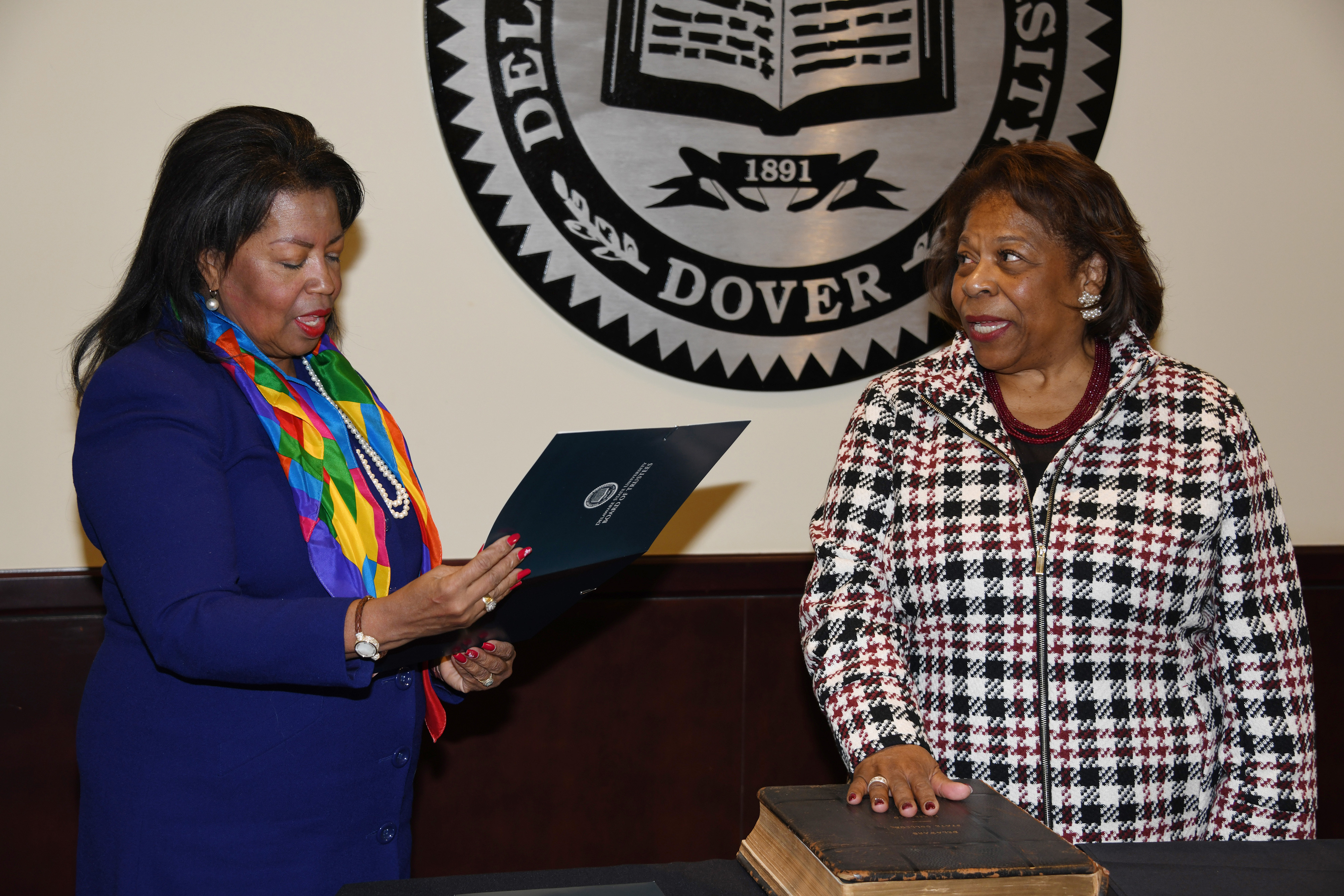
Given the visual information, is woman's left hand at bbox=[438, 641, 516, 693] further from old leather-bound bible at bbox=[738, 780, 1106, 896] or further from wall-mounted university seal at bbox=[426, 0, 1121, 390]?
wall-mounted university seal at bbox=[426, 0, 1121, 390]

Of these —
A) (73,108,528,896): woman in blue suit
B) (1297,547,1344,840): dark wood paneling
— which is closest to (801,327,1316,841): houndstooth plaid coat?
(73,108,528,896): woman in blue suit

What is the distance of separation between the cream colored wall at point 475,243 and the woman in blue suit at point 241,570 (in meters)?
0.74

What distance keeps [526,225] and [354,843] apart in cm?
128

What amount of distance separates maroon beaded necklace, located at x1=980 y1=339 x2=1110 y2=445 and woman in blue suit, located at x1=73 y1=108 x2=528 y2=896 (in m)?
0.75

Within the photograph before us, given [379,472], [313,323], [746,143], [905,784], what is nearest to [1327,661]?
[746,143]

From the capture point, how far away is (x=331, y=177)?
53.6 inches

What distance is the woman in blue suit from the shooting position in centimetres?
113

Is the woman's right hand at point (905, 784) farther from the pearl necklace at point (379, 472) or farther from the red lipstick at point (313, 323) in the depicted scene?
the red lipstick at point (313, 323)

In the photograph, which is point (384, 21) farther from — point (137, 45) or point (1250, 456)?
point (1250, 456)

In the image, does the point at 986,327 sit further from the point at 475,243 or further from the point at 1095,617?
the point at 475,243

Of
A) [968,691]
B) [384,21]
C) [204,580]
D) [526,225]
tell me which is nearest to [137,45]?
[384,21]

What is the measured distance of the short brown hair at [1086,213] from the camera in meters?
1.49

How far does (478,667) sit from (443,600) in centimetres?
38

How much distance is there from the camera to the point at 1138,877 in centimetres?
99
